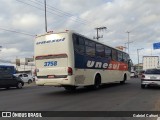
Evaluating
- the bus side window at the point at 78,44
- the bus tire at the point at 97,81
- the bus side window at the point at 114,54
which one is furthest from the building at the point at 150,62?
the bus side window at the point at 78,44

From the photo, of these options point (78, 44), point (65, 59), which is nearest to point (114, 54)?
point (78, 44)

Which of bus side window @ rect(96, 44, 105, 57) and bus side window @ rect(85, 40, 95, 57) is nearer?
bus side window @ rect(85, 40, 95, 57)

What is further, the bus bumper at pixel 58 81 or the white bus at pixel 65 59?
the white bus at pixel 65 59

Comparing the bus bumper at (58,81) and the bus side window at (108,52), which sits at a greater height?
the bus side window at (108,52)

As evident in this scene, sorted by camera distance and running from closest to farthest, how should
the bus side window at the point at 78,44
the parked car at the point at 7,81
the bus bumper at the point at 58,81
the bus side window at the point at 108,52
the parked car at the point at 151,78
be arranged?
the bus bumper at the point at 58,81 < the bus side window at the point at 78,44 < the parked car at the point at 151,78 < the bus side window at the point at 108,52 < the parked car at the point at 7,81

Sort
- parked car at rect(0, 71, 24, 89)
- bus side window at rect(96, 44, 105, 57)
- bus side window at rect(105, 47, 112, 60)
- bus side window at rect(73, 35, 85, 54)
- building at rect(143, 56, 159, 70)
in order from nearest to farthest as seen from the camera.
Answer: bus side window at rect(73, 35, 85, 54), bus side window at rect(96, 44, 105, 57), bus side window at rect(105, 47, 112, 60), parked car at rect(0, 71, 24, 89), building at rect(143, 56, 159, 70)

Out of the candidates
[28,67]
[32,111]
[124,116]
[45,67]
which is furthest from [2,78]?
[28,67]

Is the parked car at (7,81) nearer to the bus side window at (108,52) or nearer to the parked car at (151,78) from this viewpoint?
the bus side window at (108,52)

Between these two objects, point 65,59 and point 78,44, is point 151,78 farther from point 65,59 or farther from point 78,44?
point 65,59

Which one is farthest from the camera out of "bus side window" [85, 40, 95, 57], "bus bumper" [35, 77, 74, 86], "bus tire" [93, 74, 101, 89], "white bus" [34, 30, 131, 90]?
"bus tire" [93, 74, 101, 89]

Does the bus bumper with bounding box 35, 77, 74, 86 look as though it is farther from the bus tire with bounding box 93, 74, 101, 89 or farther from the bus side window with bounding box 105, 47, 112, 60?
the bus side window with bounding box 105, 47, 112, 60

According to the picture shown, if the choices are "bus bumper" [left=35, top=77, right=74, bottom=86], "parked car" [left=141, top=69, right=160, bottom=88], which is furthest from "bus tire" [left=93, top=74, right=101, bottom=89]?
"bus bumper" [left=35, top=77, right=74, bottom=86]

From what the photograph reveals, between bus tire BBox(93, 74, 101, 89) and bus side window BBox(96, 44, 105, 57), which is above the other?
bus side window BBox(96, 44, 105, 57)

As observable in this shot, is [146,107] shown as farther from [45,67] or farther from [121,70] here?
[121,70]
